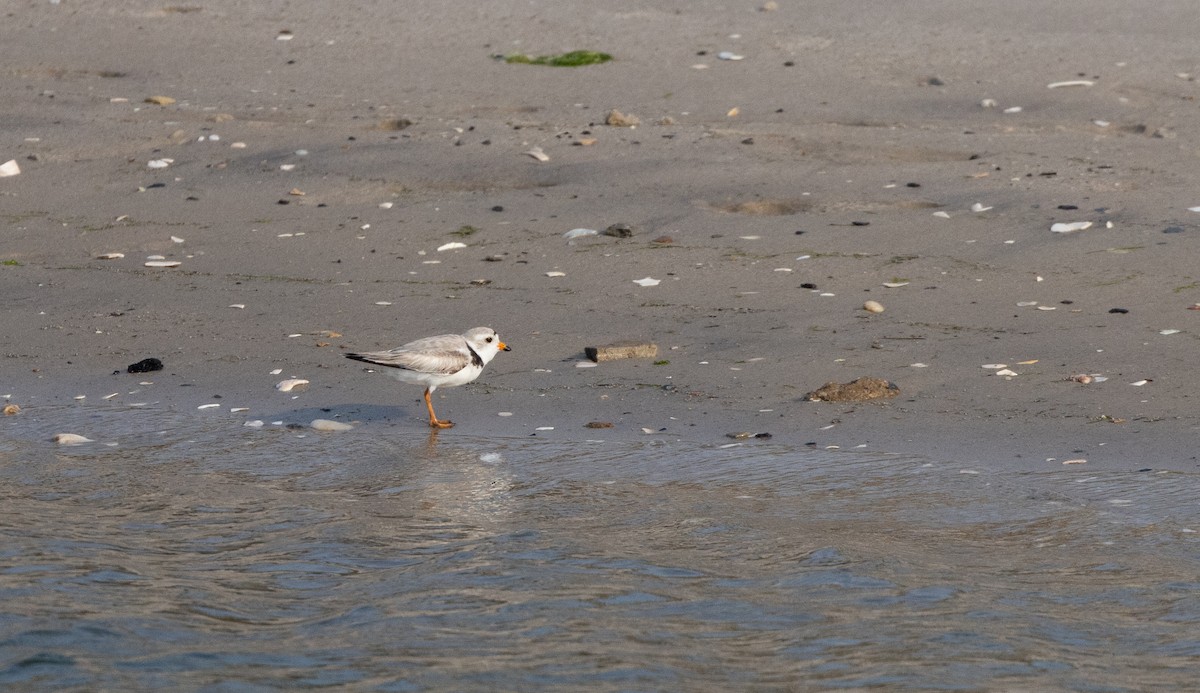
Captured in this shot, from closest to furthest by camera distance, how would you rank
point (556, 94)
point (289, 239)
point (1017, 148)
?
1. point (289, 239)
2. point (1017, 148)
3. point (556, 94)

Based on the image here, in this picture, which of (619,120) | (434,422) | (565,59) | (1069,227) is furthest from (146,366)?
(565,59)

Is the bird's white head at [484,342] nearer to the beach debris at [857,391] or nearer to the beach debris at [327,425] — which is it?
the beach debris at [327,425]

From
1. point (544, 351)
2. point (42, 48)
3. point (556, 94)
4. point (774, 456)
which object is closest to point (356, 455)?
point (544, 351)

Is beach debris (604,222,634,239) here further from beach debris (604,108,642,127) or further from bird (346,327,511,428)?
bird (346,327,511,428)

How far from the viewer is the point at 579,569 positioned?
17.9 ft

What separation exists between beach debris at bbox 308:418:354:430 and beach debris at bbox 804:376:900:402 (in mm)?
2250

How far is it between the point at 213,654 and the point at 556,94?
7.42 m

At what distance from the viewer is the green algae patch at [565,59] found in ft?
40.1

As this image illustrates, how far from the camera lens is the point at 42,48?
12766 millimetres

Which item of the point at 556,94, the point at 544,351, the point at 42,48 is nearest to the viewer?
the point at 544,351

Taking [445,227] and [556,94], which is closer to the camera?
[445,227]

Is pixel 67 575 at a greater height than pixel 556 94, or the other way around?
pixel 556 94

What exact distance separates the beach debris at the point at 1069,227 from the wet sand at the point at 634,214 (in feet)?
0.32

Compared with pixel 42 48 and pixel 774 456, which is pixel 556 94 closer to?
pixel 42 48
